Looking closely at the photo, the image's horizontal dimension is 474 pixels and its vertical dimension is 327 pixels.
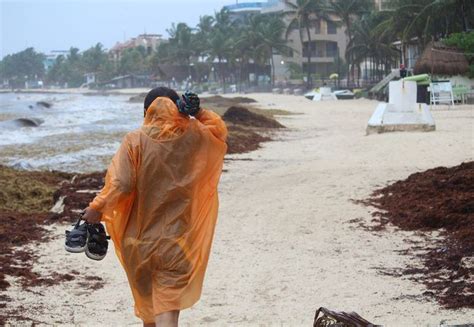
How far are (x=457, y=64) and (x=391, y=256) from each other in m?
30.2

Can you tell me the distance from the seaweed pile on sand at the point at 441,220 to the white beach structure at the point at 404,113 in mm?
7767

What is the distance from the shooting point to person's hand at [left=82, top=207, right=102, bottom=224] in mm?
3684

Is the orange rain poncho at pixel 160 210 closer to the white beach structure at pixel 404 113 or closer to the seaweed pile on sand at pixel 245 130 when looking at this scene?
the seaweed pile on sand at pixel 245 130

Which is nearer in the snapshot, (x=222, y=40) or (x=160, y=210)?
(x=160, y=210)

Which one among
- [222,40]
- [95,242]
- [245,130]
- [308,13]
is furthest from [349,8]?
[95,242]

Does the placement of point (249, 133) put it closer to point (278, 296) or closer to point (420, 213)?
point (420, 213)

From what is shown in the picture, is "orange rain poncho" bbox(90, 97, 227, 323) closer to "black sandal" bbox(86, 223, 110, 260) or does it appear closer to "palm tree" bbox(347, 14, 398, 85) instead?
"black sandal" bbox(86, 223, 110, 260)

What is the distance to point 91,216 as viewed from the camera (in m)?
3.68

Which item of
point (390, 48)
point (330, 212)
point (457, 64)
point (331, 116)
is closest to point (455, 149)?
point (330, 212)

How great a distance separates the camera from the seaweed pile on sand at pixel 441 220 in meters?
6.06

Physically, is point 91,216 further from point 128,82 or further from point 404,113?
point 128,82

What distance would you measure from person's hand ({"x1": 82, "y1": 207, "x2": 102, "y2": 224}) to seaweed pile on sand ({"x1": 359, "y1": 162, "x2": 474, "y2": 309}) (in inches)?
112

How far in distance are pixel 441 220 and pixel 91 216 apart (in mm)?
5616

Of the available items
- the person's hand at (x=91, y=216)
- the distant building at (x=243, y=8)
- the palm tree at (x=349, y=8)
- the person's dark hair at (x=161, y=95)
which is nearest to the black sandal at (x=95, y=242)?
the person's hand at (x=91, y=216)
